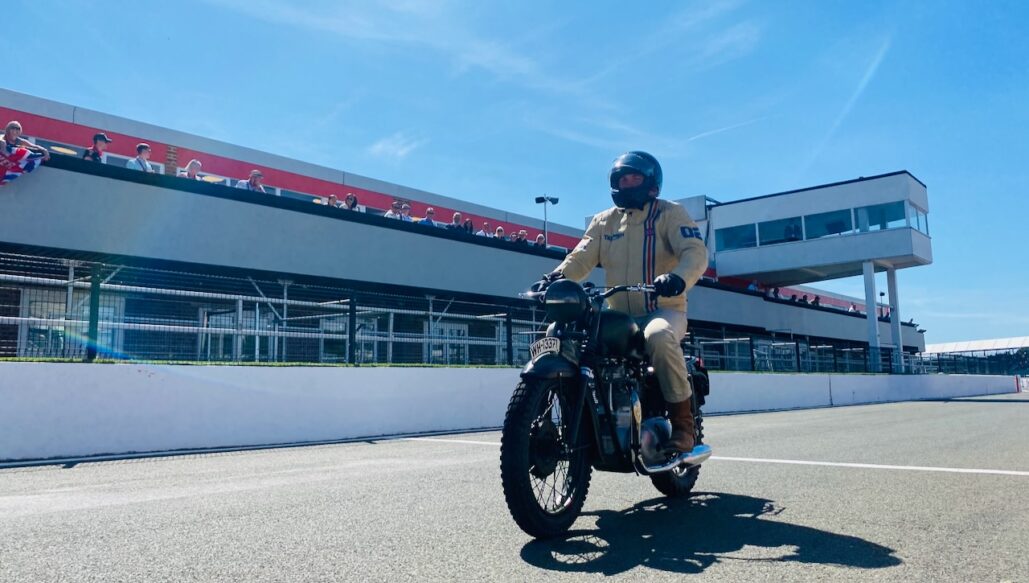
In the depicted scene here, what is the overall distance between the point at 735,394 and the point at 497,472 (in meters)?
13.5

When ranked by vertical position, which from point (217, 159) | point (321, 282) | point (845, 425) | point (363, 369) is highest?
point (217, 159)

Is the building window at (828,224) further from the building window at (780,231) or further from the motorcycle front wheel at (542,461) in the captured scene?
the motorcycle front wheel at (542,461)

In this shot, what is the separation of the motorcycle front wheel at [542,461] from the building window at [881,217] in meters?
31.4

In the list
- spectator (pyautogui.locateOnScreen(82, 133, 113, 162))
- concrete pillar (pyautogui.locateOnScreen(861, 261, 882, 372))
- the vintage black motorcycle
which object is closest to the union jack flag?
spectator (pyautogui.locateOnScreen(82, 133, 113, 162))

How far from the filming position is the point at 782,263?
33.4 meters

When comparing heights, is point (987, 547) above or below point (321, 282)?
below

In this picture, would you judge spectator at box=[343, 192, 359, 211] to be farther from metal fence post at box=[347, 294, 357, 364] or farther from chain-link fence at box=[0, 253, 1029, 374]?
metal fence post at box=[347, 294, 357, 364]

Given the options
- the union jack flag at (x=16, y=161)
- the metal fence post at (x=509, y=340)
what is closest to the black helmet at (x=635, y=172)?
the metal fence post at (x=509, y=340)

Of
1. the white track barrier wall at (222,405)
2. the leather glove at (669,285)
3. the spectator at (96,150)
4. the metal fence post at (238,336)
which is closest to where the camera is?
the leather glove at (669,285)

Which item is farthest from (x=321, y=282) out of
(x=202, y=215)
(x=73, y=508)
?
(x=73, y=508)

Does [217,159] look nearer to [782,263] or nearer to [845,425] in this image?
[845,425]

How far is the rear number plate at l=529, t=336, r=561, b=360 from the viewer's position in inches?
139

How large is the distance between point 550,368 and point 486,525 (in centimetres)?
87

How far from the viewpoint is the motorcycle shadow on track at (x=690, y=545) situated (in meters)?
2.94
